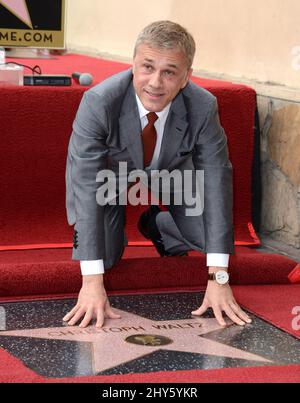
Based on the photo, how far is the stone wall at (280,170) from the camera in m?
2.96

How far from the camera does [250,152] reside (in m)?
3.11

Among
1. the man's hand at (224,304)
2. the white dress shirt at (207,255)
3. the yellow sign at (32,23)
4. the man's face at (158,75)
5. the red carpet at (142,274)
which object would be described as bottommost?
the man's hand at (224,304)

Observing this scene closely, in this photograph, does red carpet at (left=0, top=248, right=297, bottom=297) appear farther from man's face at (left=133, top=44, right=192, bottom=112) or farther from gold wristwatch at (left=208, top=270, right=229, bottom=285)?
man's face at (left=133, top=44, right=192, bottom=112)

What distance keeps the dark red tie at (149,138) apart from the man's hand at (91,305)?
0.41 m

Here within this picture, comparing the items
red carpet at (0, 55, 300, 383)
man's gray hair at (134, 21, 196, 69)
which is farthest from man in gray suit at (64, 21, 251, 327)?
red carpet at (0, 55, 300, 383)

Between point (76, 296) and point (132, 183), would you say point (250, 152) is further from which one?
point (76, 296)

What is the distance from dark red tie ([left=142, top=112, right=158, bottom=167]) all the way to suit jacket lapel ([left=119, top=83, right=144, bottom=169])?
0.11 ft

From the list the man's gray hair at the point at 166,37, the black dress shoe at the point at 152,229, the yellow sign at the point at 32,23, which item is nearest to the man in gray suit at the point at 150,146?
the man's gray hair at the point at 166,37

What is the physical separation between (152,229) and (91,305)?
26.9 inches

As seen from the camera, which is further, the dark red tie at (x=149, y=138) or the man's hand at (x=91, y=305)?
the dark red tie at (x=149, y=138)

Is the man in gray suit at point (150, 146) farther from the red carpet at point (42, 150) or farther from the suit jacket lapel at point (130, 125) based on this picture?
the red carpet at point (42, 150)

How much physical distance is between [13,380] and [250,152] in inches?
64.3

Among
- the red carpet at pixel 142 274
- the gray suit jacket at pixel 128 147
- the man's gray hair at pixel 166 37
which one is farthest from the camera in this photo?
the red carpet at pixel 142 274

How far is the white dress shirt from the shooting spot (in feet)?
7.07
